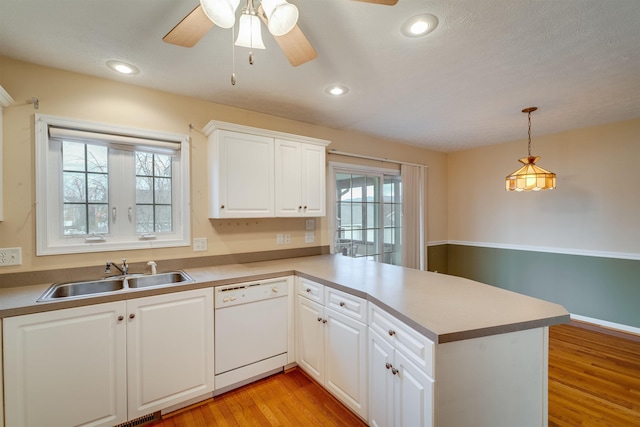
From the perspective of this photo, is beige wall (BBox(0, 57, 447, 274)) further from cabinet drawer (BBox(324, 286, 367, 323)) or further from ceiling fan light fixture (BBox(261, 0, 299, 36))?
ceiling fan light fixture (BBox(261, 0, 299, 36))

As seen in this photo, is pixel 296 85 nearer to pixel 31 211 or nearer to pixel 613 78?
pixel 31 211

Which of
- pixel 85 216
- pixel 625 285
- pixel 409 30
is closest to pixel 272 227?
pixel 85 216

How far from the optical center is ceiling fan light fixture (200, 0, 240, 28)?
1.02m

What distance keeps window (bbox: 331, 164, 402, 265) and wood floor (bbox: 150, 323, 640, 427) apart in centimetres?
161

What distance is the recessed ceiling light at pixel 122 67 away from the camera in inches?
72.5

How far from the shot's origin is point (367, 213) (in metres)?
3.72

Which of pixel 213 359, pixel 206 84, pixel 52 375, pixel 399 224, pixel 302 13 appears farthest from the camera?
pixel 399 224

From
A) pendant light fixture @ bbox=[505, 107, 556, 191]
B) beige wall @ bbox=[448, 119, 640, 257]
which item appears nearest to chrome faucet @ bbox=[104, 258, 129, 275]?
pendant light fixture @ bbox=[505, 107, 556, 191]

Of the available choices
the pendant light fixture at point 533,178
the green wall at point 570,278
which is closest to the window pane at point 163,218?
the pendant light fixture at point 533,178

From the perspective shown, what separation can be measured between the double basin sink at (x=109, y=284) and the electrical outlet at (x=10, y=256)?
27 cm

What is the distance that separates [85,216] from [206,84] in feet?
4.46

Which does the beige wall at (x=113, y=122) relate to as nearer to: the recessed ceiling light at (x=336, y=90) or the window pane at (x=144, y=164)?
the window pane at (x=144, y=164)

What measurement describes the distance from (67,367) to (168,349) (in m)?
0.50

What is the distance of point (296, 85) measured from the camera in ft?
7.13
